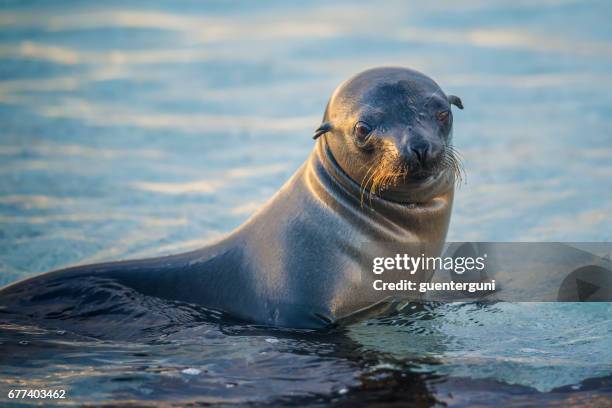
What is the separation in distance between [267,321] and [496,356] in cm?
140

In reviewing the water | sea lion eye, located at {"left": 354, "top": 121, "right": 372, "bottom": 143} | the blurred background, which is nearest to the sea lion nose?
sea lion eye, located at {"left": 354, "top": 121, "right": 372, "bottom": 143}

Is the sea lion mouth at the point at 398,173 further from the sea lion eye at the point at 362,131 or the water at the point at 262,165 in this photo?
the water at the point at 262,165

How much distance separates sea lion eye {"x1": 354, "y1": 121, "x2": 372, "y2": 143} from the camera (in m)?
6.41

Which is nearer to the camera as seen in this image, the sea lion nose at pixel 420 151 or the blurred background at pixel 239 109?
the sea lion nose at pixel 420 151

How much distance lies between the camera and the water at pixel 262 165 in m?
5.81

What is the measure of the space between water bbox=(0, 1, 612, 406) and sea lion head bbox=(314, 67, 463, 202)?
933 millimetres

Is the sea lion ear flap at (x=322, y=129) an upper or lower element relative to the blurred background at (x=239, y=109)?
lower

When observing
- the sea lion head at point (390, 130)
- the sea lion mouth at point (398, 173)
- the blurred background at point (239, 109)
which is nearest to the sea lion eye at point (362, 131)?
the sea lion head at point (390, 130)

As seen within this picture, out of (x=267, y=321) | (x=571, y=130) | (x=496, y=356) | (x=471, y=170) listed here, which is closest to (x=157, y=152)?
(x=471, y=170)

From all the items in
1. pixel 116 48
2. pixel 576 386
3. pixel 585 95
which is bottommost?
pixel 576 386

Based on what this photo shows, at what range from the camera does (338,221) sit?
6.59 meters

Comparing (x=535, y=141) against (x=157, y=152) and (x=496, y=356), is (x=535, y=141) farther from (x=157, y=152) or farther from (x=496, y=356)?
(x=496, y=356)

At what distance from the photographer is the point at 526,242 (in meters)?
8.55

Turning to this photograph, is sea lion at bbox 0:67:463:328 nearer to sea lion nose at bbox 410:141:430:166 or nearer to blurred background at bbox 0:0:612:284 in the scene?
sea lion nose at bbox 410:141:430:166
